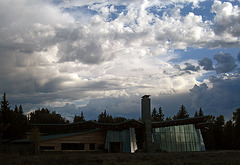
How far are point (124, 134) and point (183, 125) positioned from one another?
1056 cm

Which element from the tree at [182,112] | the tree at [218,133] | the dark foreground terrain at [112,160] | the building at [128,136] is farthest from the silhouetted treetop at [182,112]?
the dark foreground terrain at [112,160]

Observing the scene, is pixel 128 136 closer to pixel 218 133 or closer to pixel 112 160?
pixel 112 160

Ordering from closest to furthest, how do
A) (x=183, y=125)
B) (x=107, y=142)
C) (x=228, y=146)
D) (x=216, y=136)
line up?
(x=107, y=142) → (x=183, y=125) → (x=228, y=146) → (x=216, y=136)

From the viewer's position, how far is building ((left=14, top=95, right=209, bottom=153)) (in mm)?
44031

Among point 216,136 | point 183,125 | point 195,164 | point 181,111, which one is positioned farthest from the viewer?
point 181,111

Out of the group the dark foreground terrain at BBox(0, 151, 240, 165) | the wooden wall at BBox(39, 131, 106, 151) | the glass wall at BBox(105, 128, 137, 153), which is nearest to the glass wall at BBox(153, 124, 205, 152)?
the glass wall at BBox(105, 128, 137, 153)

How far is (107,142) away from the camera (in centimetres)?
4497

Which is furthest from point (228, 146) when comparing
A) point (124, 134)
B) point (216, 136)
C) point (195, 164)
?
point (195, 164)

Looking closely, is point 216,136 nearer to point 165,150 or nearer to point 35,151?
point 165,150

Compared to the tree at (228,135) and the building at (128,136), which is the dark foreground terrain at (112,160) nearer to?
the building at (128,136)

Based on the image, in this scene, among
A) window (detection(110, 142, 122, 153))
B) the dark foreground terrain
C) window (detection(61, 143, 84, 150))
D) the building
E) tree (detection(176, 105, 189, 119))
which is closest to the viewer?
the dark foreground terrain

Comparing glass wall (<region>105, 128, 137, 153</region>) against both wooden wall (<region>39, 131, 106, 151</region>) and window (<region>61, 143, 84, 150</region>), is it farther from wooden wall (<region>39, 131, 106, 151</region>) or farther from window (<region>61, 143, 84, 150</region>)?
window (<region>61, 143, 84, 150</region>)

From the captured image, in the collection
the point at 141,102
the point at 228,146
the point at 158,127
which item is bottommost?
the point at 228,146

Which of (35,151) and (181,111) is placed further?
(181,111)
